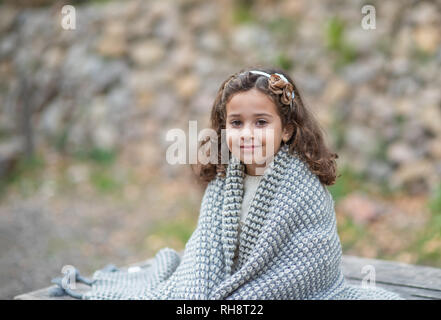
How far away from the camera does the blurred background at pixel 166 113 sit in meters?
5.04

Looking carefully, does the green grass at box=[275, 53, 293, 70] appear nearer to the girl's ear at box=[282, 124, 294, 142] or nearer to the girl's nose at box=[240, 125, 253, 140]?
the girl's ear at box=[282, 124, 294, 142]

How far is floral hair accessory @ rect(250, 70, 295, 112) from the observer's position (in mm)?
2213

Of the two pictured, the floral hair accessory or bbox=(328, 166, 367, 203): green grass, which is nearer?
the floral hair accessory

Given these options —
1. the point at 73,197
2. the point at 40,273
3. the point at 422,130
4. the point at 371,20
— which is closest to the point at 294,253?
the point at 40,273

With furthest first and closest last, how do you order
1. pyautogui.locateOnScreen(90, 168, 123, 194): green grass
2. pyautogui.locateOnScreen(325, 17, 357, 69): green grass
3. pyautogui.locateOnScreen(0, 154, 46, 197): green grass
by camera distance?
pyautogui.locateOnScreen(0, 154, 46, 197): green grass, pyautogui.locateOnScreen(90, 168, 123, 194): green grass, pyautogui.locateOnScreen(325, 17, 357, 69): green grass

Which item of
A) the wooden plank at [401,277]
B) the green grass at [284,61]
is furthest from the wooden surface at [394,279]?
the green grass at [284,61]

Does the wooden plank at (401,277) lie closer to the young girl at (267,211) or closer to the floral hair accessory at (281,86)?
the young girl at (267,211)

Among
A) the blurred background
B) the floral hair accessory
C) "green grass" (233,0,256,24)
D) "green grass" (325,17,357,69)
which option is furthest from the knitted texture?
"green grass" (233,0,256,24)

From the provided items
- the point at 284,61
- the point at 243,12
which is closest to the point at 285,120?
the point at 284,61

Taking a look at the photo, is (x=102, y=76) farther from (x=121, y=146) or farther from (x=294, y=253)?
(x=294, y=253)

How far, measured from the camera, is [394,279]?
9.52ft

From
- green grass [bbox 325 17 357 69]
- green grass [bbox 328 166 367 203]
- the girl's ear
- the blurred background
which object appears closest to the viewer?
the girl's ear

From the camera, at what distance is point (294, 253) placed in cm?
219

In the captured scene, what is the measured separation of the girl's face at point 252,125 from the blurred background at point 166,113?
58.9 inches
